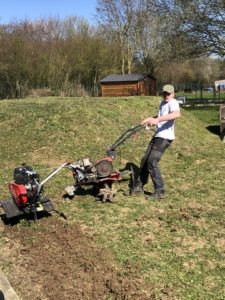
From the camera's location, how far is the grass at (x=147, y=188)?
196 inches

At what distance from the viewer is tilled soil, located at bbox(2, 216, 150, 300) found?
446 cm

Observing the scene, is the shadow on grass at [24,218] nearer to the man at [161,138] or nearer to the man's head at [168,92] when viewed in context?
the man at [161,138]

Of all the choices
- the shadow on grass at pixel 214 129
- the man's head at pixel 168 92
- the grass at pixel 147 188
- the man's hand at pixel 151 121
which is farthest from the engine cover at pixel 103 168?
the shadow on grass at pixel 214 129

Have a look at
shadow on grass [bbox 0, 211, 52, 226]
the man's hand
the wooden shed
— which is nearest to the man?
the man's hand

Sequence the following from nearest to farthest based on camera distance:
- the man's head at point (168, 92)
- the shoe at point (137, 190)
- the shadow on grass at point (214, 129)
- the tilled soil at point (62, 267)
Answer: the tilled soil at point (62, 267), the man's head at point (168, 92), the shoe at point (137, 190), the shadow on grass at point (214, 129)

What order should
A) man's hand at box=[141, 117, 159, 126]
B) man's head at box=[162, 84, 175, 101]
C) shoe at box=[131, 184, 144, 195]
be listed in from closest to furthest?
1. man's hand at box=[141, 117, 159, 126]
2. man's head at box=[162, 84, 175, 101]
3. shoe at box=[131, 184, 144, 195]

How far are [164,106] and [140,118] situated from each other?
5460 millimetres

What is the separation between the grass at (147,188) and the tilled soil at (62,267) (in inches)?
7.7

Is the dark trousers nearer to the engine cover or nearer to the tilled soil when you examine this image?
the engine cover

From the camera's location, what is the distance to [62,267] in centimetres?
495

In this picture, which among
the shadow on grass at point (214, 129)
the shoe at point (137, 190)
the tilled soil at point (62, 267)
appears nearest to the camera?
the tilled soil at point (62, 267)

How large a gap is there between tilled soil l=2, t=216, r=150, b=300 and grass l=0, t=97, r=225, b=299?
0.20m

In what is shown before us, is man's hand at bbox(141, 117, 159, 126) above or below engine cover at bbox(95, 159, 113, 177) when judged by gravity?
above

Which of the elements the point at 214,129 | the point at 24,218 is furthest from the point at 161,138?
the point at 214,129
